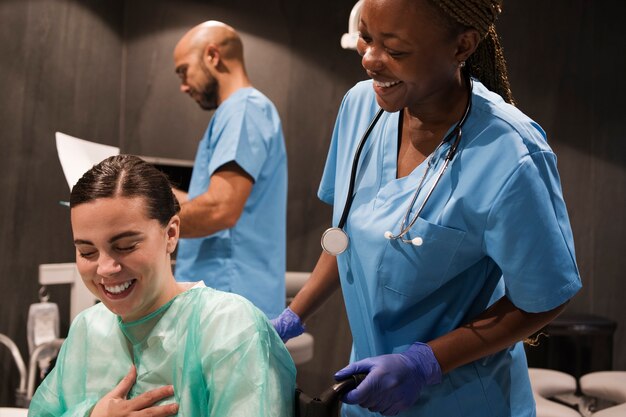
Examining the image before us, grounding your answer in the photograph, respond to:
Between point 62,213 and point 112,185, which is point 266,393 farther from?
point 62,213

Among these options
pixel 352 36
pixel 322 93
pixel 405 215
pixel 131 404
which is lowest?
pixel 131 404

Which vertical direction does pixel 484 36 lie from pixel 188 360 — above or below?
above

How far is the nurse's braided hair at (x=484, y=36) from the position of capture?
3.72 feet

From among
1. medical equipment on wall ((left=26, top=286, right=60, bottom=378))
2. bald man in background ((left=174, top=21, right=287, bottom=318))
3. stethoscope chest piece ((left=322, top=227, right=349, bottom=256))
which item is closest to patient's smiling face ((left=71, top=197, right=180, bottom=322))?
stethoscope chest piece ((left=322, top=227, right=349, bottom=256))

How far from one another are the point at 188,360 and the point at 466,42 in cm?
69

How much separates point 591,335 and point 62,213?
8.58 ft

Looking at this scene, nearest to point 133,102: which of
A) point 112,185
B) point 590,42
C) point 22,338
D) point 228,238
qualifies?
point 22,338

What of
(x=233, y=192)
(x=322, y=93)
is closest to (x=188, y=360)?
(x=233, y=192)

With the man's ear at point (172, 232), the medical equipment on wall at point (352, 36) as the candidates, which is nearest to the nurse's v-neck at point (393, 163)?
the man's ear at point (172, 232)

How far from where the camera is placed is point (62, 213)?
334 centimetres

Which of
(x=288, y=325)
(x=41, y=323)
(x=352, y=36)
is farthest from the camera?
(x=41, y=323)

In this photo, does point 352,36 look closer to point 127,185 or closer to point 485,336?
point 127,185

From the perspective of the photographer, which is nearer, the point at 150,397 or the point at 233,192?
the point at 150,397

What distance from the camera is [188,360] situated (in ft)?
4.00
